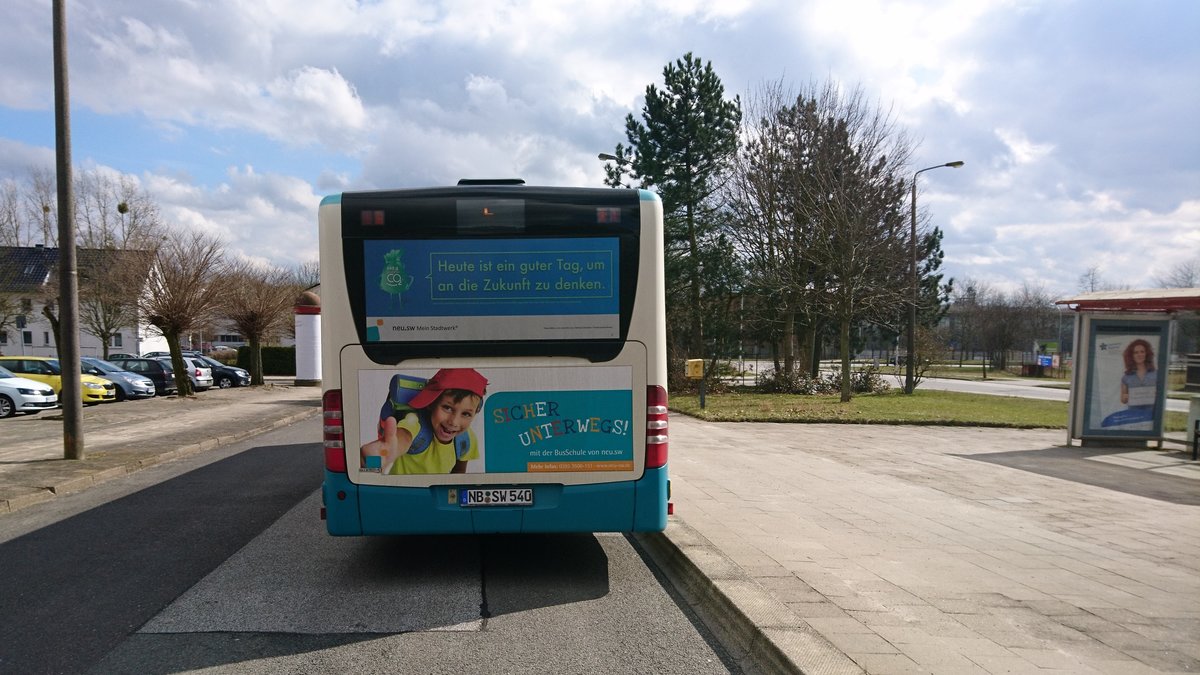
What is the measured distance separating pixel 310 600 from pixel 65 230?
8.20 metres

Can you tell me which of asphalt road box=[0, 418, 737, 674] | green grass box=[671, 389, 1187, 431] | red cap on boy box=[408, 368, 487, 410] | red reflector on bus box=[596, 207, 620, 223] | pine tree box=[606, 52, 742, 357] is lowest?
green grass box=[671, 389, 1187, 431]

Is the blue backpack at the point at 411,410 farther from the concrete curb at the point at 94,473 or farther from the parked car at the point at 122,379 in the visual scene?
the parked car at the point at 122,379

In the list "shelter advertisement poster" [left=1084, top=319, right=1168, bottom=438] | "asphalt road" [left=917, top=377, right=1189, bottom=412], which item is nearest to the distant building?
"shelter advertisement poster" [left=1084, top=319, right=1168, bottom=438]

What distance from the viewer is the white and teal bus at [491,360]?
5371mm

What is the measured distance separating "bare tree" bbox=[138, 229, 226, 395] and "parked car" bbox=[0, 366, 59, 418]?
4230 mm

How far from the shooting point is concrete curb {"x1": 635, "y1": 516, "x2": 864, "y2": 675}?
3.99 meters

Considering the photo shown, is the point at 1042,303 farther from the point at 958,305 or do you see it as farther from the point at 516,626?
the point at 516,626

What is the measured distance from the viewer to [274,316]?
3594 centimetres

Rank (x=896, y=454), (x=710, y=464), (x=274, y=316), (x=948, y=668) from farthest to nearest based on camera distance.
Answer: (x=274, y=316)
(x=896, y=454)
(x=710, y=464)
(x=948, y=668)

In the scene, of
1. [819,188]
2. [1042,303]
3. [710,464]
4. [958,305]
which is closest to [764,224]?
[819,188]

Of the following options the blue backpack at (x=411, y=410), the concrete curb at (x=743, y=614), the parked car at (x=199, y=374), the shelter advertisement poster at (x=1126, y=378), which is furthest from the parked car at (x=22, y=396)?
the shelter advertisement poster at (x=1126, y=378)

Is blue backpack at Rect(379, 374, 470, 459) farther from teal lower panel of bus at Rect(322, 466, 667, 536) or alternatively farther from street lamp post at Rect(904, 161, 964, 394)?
street lamp post at Rect(904, 161, 964, 394)

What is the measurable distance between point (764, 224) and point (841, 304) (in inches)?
226

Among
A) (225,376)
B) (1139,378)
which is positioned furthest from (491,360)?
(225,376)
